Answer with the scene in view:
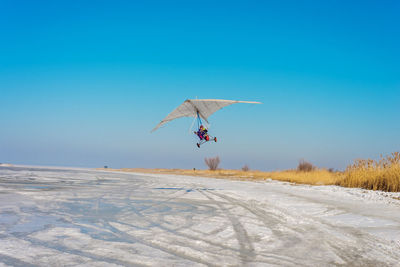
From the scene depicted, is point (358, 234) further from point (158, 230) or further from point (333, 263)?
point (158, 230)

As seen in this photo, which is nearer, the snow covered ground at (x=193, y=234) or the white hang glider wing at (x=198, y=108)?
the snow covered ground at (x=193, y=234)

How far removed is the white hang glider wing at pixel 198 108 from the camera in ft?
40.8

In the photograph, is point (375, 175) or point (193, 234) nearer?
point (193, 234)

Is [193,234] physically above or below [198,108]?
below

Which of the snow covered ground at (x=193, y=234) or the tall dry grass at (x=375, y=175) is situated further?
the tall dry grass at (x=375, y=175)

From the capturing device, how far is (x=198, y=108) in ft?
43.9

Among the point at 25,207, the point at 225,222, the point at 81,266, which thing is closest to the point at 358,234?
the point at 225,222

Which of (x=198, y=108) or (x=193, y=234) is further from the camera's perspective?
(x=198, y=108)

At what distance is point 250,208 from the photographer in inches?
267

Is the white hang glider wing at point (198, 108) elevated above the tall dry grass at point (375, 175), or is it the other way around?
the white hang glider wing at point (198, 108)

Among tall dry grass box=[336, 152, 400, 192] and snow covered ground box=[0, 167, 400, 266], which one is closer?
snow covered ground box=[0, 167, 400, 266]

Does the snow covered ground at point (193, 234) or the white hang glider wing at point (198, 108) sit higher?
the white hang glider wing at point (198, 108)

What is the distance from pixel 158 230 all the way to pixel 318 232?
2351mm

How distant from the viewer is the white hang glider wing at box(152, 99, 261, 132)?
12.4m
